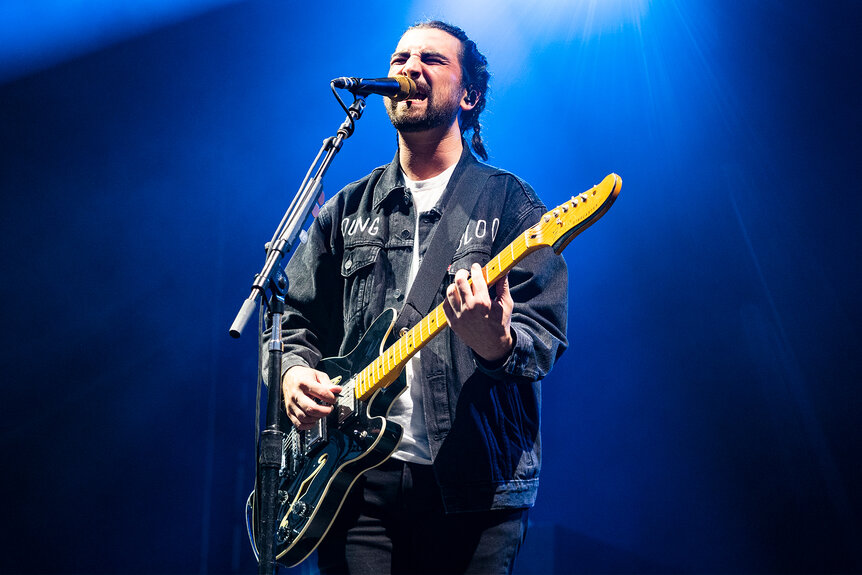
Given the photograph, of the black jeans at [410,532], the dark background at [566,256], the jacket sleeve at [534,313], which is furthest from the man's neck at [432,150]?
the dark background at [566,256]

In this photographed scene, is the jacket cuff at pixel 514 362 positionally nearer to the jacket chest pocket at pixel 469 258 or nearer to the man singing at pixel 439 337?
Answer: the man singing at pixel 439 337

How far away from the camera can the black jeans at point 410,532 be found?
5.80 ft

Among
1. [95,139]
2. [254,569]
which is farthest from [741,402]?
[95,139]

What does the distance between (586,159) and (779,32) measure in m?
1.17

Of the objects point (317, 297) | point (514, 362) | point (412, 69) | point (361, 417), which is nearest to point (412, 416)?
point (361, 417)

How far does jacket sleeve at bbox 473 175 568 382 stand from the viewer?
68.4 inches

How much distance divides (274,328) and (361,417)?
1.34ft

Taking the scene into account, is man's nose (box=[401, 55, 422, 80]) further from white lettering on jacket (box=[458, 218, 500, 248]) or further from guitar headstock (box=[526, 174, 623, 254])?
guitar headstock (box=[526, 174, 623, 254])

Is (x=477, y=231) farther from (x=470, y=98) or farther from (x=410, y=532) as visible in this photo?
(x=410, y=532)

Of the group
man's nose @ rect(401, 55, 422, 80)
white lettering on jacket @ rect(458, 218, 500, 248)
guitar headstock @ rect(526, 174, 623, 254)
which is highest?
man's nose @ rect(401, 55, 422, 80)

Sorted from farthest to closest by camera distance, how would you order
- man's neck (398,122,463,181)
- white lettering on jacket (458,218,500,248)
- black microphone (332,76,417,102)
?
man's neck (398,122,463,181) < white lettering on jacket (458,218,500,248) < black microphone (332,76,417,102)

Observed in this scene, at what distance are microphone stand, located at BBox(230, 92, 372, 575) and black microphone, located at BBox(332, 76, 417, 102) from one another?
75 mm

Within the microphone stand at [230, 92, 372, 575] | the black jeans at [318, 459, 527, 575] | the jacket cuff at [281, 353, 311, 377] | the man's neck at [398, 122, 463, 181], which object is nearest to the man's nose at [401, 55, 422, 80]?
the man's neck at [398, 122, 463, 181]

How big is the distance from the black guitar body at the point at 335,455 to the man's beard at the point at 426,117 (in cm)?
68
